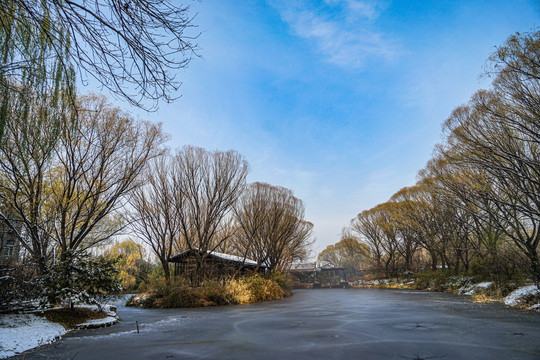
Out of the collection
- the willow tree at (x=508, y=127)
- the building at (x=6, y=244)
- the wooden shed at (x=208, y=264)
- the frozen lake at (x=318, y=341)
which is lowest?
the frozen lake at (x=318, y=341)

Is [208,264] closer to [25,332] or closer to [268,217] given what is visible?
[268,217]

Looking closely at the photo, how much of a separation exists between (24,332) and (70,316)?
2.67 meters

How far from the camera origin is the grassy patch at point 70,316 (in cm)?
771

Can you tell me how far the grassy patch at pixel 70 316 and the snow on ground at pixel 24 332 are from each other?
517 mm

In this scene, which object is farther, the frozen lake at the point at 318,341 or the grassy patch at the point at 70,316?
the grassy patch at the point at 70,316

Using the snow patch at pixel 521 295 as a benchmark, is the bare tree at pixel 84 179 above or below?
above

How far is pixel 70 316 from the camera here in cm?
834

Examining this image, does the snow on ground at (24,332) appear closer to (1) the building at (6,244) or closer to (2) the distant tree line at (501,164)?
(1) the building at (6,244)

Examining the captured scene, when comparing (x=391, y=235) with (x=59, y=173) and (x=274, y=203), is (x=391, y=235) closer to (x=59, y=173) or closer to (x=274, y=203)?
(x=274, y=203)

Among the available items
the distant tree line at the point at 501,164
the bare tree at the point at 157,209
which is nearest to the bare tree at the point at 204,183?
the bare tree at the point at 157,209

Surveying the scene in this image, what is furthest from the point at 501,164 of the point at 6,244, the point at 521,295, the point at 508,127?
the point at 6,244

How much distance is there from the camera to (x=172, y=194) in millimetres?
18109

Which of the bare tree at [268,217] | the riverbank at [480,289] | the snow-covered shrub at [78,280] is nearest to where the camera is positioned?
the snow-covered shrub at [78,280]

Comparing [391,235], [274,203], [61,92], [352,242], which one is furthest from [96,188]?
[352,242]
